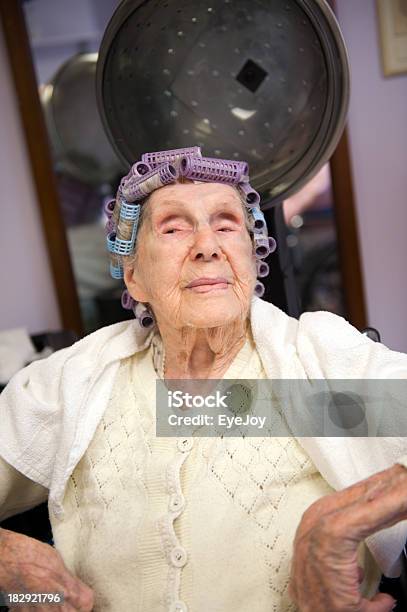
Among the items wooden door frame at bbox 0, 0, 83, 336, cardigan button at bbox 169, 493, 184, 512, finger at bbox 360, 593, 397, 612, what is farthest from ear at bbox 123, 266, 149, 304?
wooden door frame at bbox 0, 0, 83, 336

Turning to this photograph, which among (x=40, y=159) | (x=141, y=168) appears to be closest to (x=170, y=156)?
(x=141, y=168)

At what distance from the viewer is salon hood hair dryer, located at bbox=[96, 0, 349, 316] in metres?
1.32

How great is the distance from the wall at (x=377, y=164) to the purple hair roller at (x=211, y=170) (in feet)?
2.89

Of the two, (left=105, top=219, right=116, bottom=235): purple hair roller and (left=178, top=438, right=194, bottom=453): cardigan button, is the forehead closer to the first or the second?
(left=105, top=219, right=116, bottom=235): purple hair roller

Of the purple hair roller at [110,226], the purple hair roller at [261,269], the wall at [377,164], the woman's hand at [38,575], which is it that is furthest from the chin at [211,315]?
the wall at [377,164]

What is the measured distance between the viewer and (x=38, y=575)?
1.08 m

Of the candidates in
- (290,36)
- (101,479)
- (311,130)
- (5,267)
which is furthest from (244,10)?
(5,267)

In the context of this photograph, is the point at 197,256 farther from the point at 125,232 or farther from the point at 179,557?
the point at 179,557

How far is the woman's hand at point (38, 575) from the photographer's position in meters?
1.07

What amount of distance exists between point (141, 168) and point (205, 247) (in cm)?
20

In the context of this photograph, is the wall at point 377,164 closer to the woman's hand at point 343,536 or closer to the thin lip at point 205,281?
the thin lip at point 205,281

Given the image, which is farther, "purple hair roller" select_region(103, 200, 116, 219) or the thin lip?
"purple hair roller" select_region(103, 200, 116, 219)

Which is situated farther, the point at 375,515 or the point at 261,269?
the point at 261,269

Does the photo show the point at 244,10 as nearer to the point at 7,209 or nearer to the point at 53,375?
the point at 53,375
